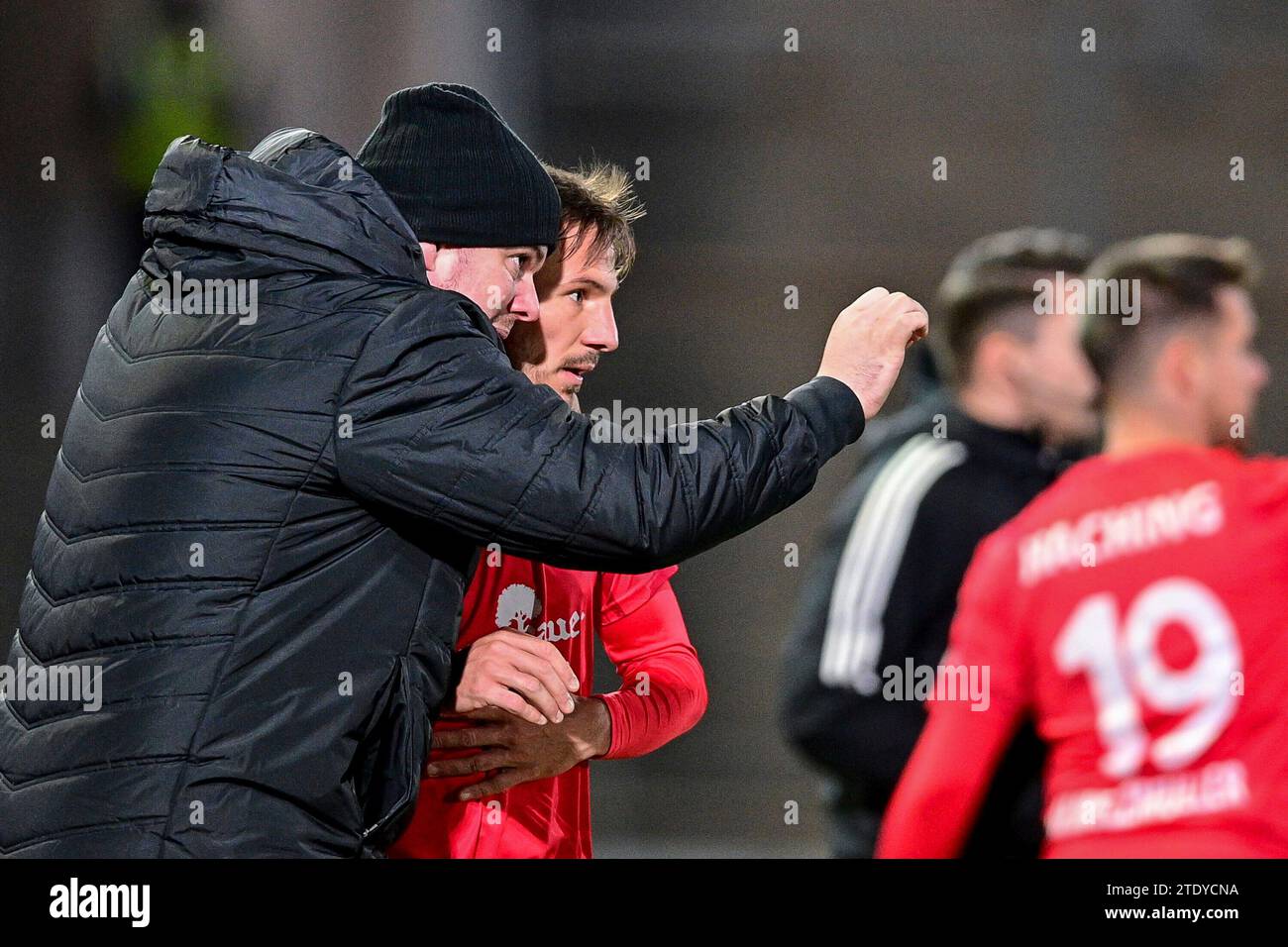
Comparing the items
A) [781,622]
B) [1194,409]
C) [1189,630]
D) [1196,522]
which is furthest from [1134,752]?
[781,622]

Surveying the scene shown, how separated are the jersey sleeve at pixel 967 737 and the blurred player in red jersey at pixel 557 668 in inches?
13.7

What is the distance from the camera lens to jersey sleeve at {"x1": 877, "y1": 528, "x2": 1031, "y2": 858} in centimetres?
210

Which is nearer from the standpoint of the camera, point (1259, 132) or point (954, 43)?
point (1259, 132)

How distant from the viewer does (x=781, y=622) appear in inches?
144

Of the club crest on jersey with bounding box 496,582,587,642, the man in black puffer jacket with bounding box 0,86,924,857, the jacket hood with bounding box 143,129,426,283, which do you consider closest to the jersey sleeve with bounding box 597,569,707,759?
the club crest on jersey with bounding box 496,582,587,642

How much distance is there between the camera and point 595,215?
212cm

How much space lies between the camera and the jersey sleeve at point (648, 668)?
6.47 feet

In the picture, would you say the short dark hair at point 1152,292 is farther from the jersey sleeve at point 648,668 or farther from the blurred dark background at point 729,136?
the jersey sleeve at point 648,668

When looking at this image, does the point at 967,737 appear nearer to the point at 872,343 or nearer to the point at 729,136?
the point at 872,343

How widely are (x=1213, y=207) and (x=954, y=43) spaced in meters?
0.64

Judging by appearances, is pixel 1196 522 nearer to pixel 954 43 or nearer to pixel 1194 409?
pixel 1194 409

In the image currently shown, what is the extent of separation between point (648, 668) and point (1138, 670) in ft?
2.25

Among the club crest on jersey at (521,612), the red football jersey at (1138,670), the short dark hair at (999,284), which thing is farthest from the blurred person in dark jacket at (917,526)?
the club crest on jersey at (521,612)

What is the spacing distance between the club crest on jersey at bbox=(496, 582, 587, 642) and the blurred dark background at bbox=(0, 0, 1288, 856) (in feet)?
4.16
